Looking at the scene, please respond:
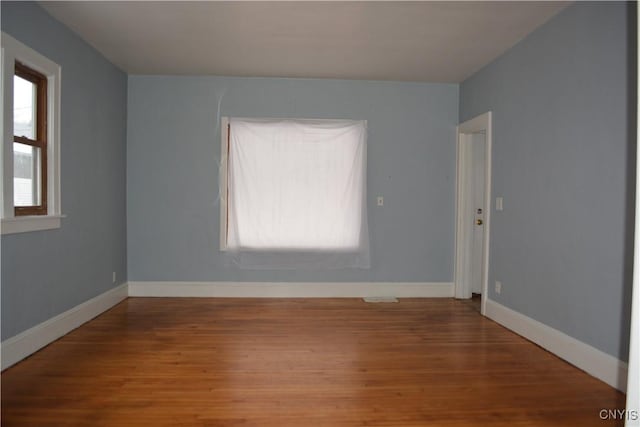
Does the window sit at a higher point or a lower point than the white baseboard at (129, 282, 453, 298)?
higher

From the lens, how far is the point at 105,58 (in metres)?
4.32

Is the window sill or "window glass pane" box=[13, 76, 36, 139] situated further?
"window glass pane" box=[13, 76, 36, 139]

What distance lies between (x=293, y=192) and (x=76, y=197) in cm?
221

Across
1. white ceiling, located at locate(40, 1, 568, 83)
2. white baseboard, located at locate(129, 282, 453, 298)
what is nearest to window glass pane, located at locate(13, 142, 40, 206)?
white ceiling, located at locate(40, 1, 568, 83)

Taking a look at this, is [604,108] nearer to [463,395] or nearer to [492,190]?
[492,190]

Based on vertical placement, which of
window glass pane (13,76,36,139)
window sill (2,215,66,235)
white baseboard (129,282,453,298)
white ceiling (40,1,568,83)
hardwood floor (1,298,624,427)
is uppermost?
white ceiling (40,1,568,83)

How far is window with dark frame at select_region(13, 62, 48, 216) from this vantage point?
3064mm

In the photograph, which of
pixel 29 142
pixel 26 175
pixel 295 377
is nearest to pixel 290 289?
pixel 295 377

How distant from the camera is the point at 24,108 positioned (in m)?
3.16

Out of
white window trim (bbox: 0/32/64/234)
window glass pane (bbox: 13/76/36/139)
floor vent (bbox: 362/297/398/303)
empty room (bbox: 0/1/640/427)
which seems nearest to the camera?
empty room (bbox: 0/1/640/427)

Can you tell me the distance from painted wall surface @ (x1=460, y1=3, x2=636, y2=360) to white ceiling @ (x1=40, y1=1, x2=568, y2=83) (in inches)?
13.2

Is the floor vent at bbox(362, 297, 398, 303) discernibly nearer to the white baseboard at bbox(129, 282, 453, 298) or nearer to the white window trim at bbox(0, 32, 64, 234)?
the white baseboard at bbox(129, 282, 453, 298)

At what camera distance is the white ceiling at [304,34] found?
316 cm

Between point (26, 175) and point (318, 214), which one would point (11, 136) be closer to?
point (26, 175)
